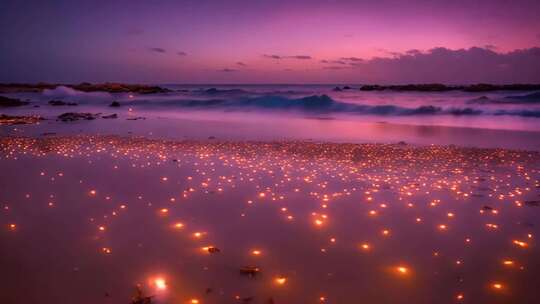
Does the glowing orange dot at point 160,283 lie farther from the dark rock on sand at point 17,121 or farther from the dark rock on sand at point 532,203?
the dark rock on sand at point 17,121

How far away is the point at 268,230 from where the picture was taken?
4969 mm

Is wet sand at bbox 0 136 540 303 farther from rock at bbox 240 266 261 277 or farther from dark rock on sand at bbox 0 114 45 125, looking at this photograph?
dark rock on sand at bbox 0 114 45 125

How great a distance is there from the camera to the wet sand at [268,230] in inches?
143

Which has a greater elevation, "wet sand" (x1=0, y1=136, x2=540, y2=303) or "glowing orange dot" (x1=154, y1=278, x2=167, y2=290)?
"wet sand" (x1=0, y1=136, x2=540, y2=303)

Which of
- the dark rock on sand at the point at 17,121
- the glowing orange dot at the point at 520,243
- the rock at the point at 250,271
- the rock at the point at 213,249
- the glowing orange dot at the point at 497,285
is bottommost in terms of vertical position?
the glowing orange dot at the point at 497,285

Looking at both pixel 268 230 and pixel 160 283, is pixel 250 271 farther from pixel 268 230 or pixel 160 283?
pixel 268 230

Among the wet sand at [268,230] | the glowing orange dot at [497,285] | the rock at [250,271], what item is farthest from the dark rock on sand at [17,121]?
the glowing orange dot at [497,285]

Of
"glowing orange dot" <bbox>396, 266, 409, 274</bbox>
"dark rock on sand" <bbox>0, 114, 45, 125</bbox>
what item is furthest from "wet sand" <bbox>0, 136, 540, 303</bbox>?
"dark rock on sand" <bbox>0, 114, 45, 125</bbox>

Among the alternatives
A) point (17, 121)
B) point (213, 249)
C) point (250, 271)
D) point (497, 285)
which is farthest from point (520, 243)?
point (17, 121)

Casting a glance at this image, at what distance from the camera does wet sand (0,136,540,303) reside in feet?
12.0

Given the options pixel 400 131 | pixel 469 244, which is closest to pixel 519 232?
pixel 469 244

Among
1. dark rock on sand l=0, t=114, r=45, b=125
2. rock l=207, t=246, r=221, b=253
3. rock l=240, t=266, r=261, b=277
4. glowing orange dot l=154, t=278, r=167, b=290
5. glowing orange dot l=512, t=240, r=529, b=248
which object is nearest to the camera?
glowing orange dot l=154, t=278, r=167, b=290

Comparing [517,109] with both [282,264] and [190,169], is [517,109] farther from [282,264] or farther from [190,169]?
[282,264]

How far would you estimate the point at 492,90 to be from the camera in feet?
143
